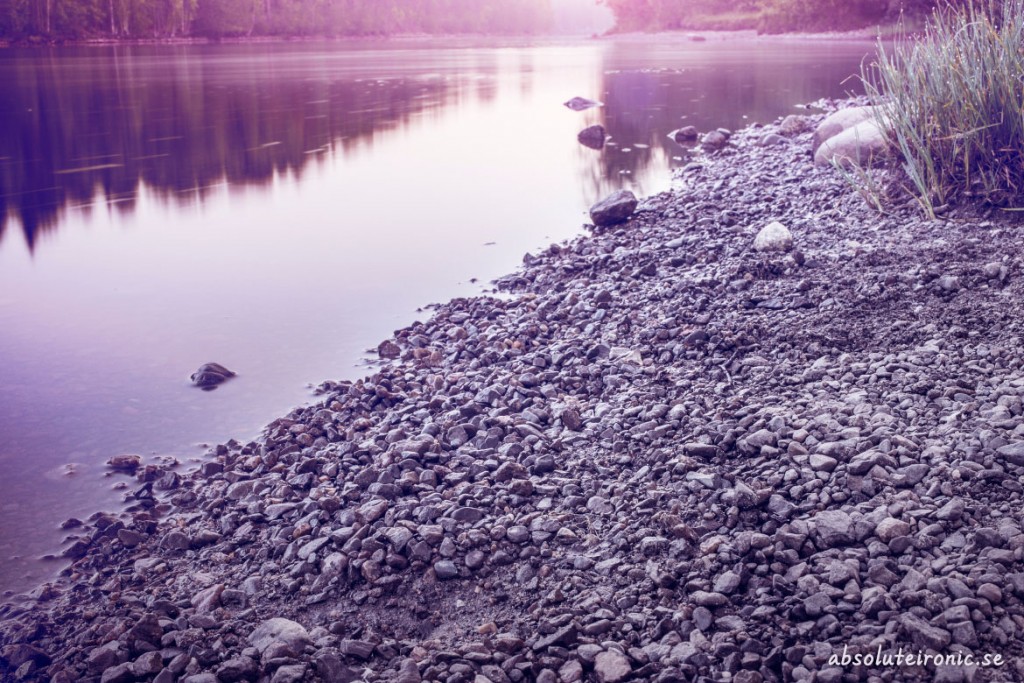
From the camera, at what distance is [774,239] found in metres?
10.2

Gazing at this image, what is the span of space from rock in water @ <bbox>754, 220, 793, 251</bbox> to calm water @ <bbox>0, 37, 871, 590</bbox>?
3.98 m

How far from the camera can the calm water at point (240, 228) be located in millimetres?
8219

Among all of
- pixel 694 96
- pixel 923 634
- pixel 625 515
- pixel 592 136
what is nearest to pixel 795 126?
pixel 592 136

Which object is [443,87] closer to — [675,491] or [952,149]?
[952,149]

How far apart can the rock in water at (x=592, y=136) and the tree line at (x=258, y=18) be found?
196 feet

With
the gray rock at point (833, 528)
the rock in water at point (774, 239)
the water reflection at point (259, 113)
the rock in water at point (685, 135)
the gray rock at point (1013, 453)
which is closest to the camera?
the gray rock at point (833, 528)

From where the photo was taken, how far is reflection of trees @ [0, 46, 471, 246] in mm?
20438

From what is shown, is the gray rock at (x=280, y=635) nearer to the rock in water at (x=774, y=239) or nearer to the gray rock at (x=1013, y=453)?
the gray rock at (x=1013, y=453)

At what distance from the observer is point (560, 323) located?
924 centimetres

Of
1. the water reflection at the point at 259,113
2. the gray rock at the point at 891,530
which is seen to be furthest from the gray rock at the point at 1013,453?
the water reflection at the point at 259,113

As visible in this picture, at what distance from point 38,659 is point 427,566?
2.25m

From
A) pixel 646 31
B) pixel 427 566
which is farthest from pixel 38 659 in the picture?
pixel 646 31

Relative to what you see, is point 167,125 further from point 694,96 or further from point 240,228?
point 694,96

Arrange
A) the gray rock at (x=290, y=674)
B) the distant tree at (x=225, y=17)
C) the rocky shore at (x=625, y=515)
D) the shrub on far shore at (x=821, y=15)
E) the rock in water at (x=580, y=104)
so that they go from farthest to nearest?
the distant tree at (x=225, y=17) → the shrub on far shore at (x=821, y=15) → the rock in water at (x=580, y=104) → the gray rock at (x=290, y=674) → the rocky shore at (x=625, y=515)
